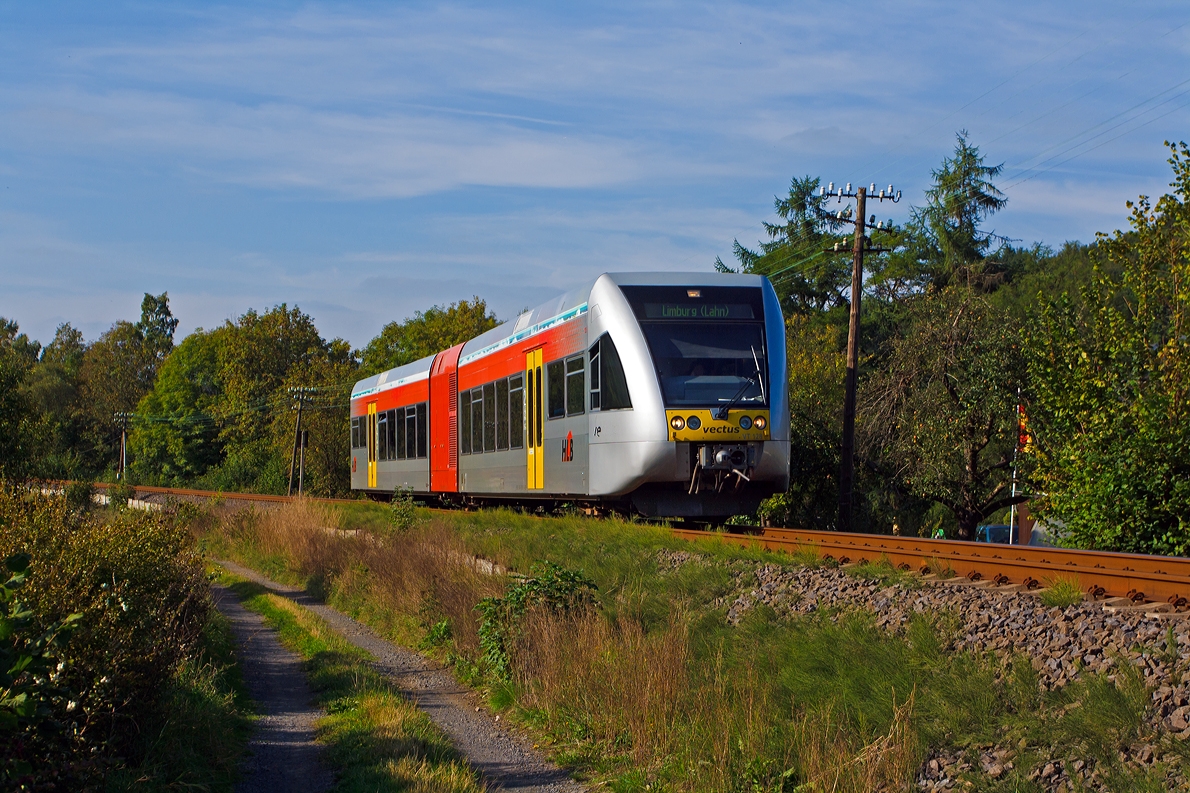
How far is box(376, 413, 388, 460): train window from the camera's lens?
2942 cm

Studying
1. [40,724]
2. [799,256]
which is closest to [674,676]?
[40,724]

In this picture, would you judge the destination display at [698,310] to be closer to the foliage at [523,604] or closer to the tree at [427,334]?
the foliage at [523,604]

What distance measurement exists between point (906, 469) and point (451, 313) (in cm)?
5435

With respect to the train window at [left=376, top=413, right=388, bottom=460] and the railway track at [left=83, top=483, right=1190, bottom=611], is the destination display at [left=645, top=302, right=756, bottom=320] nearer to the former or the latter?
the railway track at [left=83, top=483, right=1190, bottom=611]

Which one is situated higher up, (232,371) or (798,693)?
(232,371)

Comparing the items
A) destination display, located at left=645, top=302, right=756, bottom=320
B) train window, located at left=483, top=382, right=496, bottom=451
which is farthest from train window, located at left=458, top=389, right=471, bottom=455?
destination display, located at left=645, top=302, right=756, bottom=320

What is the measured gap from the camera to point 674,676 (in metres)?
8.96

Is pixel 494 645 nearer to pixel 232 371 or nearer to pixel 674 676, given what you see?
pixel 674 676

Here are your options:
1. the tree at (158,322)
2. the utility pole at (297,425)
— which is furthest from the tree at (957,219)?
the tree at (158,322)

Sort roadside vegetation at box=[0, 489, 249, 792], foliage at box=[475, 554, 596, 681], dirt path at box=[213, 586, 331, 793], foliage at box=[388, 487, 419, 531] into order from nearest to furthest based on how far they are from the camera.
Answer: roadside vegetation at box=[0, 489, 249, 792] → dirt path at box=[213, 586, 331, 793] → foliage at box=[475, 554, 596, 681] → foliage at box=[388, 487, 419, 531]

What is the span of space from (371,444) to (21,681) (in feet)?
85.7

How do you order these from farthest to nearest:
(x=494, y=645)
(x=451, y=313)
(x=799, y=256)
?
1. (x=451, y=313)
2. (x=799, y=256)
3. (x=494, y=645)

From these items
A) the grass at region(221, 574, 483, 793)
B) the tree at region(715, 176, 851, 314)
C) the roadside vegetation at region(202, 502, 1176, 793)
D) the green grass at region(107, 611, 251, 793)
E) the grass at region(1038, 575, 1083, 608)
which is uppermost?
the tree at region(715, 176, 851, 314)

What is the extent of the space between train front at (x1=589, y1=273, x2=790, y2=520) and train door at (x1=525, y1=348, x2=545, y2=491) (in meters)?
2.24
